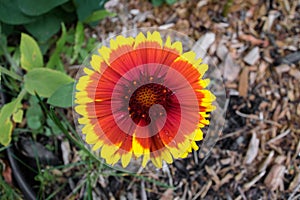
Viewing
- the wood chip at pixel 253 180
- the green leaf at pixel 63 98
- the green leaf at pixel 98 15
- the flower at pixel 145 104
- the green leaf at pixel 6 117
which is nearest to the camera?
the flower at pixel 145 104

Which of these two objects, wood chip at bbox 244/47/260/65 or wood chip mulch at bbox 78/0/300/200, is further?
wood chip at bbox 244/47/260/65

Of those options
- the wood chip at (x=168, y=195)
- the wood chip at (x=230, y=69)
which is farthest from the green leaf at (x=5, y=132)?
the wood chip at (x=230, y=69)

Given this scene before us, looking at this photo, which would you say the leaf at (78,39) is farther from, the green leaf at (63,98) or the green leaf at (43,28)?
the green leaf at (63,98)

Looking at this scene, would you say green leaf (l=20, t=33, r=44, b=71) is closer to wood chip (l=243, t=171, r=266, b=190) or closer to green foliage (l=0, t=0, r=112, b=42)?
green foliage (l=0, t=0, r=112, b=42)

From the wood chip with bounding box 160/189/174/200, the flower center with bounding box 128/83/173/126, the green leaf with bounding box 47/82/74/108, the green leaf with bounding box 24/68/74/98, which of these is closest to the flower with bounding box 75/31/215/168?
the flower center with bounding box 128/83/173/126

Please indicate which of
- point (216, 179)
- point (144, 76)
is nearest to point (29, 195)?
point (216, 179)

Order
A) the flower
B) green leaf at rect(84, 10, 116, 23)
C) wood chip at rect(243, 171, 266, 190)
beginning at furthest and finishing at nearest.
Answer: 1. green leaf at rect(84, 10, 116, 23)
2. wood chip at rect(243, 171, 266, 190)
3. the flower
